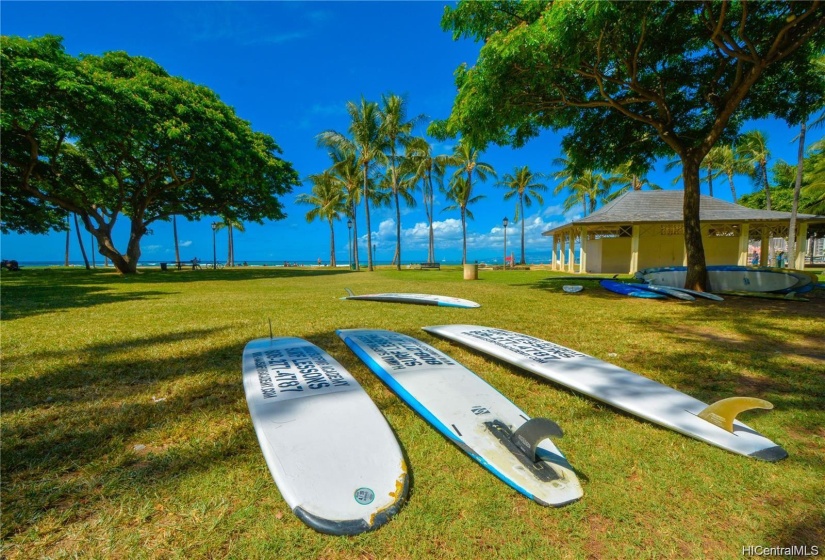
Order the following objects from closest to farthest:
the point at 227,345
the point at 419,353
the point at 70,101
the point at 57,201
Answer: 1. the point at 419,353
2. the point at 227,345
3. the point at 70,101
4. the point at 57,201

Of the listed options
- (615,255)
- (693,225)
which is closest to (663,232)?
(615,255)

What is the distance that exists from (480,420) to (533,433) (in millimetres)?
453

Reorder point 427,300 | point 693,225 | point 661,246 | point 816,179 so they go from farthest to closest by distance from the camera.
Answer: point 816,179
point 661,246
point 693,225
point 427,300

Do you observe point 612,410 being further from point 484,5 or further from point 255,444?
point 484,5

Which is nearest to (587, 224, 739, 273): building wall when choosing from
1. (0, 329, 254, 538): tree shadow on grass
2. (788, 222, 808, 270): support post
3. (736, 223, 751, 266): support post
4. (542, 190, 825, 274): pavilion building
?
(542, 190, 825, 274): pavilion building

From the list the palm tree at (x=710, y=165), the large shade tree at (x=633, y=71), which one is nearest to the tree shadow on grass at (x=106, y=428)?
the large shade tree at (x=633, y=71)

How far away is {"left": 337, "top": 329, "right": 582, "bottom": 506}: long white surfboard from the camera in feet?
5.35

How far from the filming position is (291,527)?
139 centimetres

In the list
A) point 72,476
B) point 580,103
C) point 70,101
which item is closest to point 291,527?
point 72,476

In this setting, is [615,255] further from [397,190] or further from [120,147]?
[120,147]

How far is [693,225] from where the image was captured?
308 inches

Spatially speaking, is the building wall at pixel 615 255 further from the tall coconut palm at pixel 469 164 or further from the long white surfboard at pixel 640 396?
the long white surfboard at pixel 640 396

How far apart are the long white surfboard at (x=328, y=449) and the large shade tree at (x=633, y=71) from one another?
5783 millimetres

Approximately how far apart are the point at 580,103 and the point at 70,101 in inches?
630
